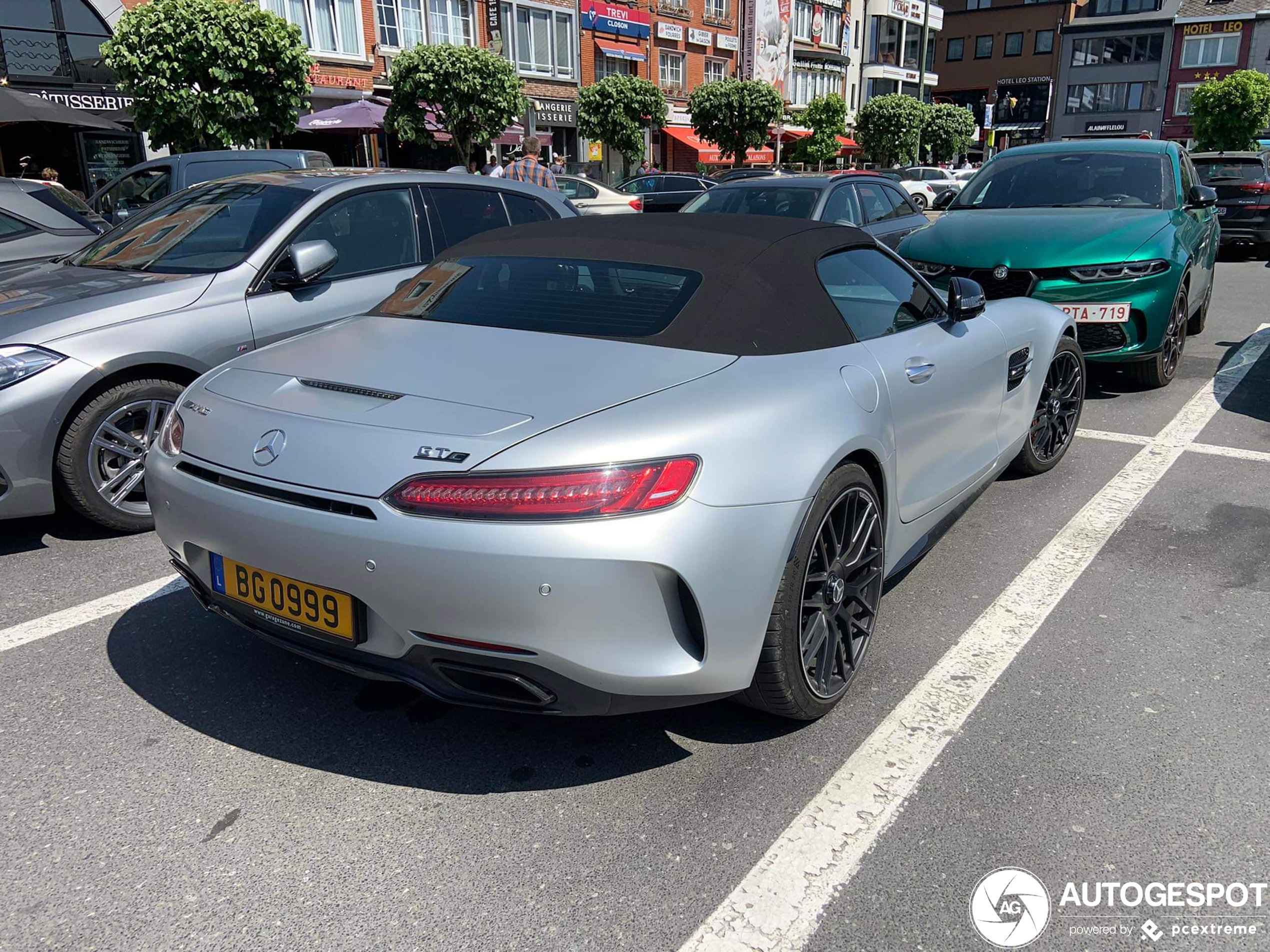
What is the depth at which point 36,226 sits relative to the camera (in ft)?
22.5

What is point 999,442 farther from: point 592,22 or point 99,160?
point 592,22

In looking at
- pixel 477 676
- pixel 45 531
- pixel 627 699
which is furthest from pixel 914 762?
pixel 45 531

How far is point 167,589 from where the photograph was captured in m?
3.76

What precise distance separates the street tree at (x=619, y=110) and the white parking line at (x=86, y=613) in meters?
30.8

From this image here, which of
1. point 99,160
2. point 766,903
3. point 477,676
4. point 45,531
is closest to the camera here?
point 766,903

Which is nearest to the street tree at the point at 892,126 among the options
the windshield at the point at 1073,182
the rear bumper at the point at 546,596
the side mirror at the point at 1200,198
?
the windshield at the point at 1073,182

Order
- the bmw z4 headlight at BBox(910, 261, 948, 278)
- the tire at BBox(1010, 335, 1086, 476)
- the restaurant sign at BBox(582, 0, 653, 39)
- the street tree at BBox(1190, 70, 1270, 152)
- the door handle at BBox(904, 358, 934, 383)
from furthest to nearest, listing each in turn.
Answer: the street tree at BBox(1190, 70, 1270, 152), the restaurant sign at BBox(582, 0, 653, 39), the bmw z4 headlight at BBox(910, 261, 948, 278), the tire at BBox(1010, 335, 1086, 476), the door handle at BBox(904, 358, 934, 383)

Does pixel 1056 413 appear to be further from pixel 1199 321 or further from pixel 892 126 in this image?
pixel 892 126

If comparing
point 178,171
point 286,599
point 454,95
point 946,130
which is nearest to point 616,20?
point 454,95

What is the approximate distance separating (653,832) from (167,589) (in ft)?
7.73

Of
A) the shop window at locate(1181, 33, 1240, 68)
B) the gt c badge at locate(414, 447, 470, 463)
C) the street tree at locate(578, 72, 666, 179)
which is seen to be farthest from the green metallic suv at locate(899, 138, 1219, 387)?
the shop window at locate(1181, 33, 1240, 68)

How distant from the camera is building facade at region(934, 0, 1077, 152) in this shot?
7269 cm

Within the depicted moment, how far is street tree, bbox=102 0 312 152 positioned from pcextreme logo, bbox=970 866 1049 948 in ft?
56.7

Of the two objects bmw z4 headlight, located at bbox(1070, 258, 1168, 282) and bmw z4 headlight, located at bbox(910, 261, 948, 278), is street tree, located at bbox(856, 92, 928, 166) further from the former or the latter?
bmw z4 headlight, located at bbox(1070, 258, 1168, 282)
